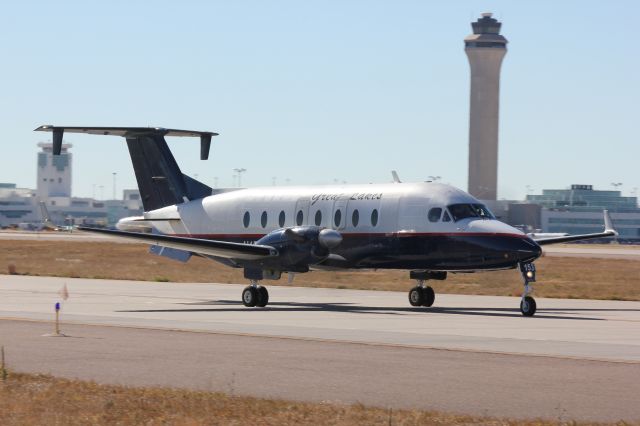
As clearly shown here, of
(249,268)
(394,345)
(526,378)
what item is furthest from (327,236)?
(526,378)

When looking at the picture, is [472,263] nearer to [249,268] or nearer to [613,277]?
[249,268]

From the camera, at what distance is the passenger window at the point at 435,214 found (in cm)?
3397

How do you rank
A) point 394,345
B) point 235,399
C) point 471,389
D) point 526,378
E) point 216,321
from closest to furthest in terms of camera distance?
point 235,399 → point 471,389 → point 526,378 → point 394,345 → point 216,321

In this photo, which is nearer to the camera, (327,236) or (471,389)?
(471,389)

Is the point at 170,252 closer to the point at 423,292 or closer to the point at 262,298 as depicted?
the point at 262,298

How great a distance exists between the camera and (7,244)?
81000mm

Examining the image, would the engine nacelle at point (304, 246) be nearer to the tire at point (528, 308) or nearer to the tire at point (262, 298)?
the tire at point (262, 298)

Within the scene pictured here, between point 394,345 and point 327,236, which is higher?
point 327,236

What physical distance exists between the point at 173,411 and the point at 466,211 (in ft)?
68.2

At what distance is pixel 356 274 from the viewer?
5322cm

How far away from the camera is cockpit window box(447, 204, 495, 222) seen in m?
33.7

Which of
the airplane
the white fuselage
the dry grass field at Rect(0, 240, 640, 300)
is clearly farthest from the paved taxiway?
the dry grass field at Rect(0, 240, 640, 300)

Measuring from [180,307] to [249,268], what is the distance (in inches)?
108

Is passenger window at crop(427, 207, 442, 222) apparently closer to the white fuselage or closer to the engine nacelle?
the white fuselage
